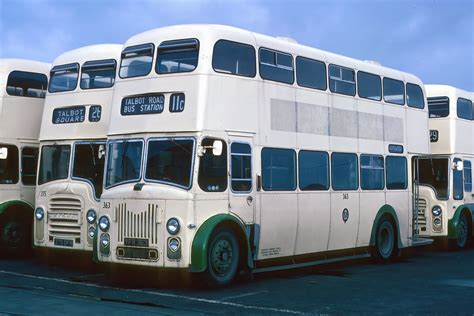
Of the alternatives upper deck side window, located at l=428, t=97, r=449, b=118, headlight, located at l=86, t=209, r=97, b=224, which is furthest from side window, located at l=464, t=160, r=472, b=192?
headlight, located at l=86, t=209, r=97, b=224

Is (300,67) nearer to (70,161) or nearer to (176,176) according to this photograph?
(176,176)

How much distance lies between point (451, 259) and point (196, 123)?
9089 mm

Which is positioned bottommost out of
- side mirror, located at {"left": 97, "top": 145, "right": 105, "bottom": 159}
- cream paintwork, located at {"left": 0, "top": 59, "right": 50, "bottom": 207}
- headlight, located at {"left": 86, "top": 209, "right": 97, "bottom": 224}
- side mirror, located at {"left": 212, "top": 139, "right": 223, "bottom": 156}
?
headlight, located at {"left": 86, "top": 209, "right": 97, "bottom": 224}

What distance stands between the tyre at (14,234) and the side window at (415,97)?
987 cm

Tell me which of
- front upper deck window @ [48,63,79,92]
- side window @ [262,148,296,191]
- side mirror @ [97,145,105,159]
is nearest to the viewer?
side window @ [262,148,296,191]

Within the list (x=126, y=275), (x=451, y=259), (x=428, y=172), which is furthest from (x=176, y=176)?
(x=428, y=172)

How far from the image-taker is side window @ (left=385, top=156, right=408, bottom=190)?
18.1 metres

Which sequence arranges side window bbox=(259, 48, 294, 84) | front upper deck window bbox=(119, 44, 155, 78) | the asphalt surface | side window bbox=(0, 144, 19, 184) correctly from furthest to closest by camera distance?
side window bbox=(0, 144, 19, 184) < side window bbox=(259, 48, 294, 84) < front upper deck window bbox=(119, 44, 155, 78) < the asphalt surface

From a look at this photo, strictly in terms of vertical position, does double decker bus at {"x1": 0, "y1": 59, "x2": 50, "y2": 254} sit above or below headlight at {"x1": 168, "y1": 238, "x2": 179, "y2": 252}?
above

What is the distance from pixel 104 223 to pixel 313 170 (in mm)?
4490

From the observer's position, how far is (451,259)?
1878 cm

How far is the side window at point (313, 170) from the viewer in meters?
15.0

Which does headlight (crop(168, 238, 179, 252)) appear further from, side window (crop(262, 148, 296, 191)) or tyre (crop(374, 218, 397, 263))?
tyre (crop(374, 218, 397, 263))

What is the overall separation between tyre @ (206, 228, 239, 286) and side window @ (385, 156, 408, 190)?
6177mm
